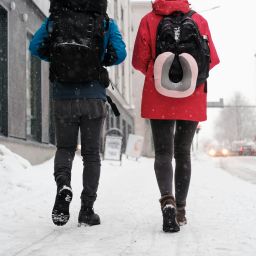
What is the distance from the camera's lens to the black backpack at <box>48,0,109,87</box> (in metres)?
3.75

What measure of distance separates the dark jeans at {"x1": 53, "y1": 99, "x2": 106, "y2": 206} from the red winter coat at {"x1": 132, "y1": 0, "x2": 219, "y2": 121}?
0.38 metres

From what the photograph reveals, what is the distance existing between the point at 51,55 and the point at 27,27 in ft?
25.6

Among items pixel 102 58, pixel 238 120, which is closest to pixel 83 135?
pixel 102 58

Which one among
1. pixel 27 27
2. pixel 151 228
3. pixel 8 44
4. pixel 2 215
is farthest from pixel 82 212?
pixel 27 27

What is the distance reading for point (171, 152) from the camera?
3.85 m

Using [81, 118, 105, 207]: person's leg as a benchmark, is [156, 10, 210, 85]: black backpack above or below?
above

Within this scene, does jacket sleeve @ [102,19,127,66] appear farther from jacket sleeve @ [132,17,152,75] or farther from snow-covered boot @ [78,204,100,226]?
snow-covered boot @ [78,204,100,226]

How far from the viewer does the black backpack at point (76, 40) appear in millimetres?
3752

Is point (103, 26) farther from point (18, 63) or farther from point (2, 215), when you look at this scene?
point (18, 63)

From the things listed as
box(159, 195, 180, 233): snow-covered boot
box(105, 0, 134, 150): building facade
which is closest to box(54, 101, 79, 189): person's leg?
box(159, 195, 180, 233): snow-covered boot

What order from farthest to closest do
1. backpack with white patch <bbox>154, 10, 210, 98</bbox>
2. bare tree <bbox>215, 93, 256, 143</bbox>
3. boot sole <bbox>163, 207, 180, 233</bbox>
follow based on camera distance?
bare tree <bbox>215, 93, 256, 143</bbox>
backpack with white patch <bbox>154, 10, 210, 98</bbox>
boot sole <bbox>163, 207, 180, 233</bbox>

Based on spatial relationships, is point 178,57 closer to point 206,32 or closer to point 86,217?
point 206,32

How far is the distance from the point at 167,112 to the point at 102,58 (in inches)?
26.0

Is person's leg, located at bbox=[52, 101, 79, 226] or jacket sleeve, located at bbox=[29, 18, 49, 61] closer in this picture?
person's leg, located at bbox=[52, 101, 79, 226]
